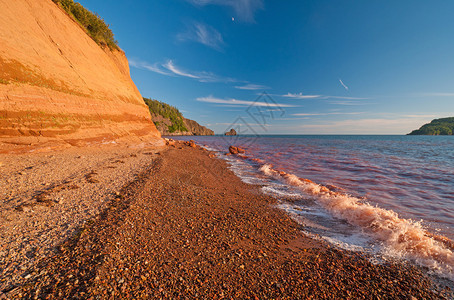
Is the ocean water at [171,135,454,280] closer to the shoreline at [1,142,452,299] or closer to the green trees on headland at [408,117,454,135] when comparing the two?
the shoreline at [1,142,452,299]

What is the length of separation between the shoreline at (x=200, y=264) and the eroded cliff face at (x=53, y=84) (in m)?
11.3

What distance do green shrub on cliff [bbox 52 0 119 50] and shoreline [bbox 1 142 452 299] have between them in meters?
27.2

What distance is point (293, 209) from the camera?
25.9ft

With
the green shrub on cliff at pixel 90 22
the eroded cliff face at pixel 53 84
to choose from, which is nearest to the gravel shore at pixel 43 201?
the eroded cliff face at pixel 53 84

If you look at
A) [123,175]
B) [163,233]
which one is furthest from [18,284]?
[123,175]

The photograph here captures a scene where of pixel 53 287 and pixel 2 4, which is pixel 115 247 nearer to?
pixel 53 287

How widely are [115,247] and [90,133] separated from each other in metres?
15.7

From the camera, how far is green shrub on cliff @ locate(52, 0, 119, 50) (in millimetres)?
20256

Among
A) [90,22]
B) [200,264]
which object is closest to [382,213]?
[200,264]

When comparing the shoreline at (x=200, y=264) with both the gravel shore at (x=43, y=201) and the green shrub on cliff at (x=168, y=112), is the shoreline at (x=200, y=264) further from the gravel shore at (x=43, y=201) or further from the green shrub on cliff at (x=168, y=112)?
the green shrub on cliff at (x=168, y=112)

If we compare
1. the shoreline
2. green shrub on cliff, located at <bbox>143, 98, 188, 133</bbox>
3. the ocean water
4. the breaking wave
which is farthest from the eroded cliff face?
green shrub on cliff, located at <bbox>143, 98, 188, 133</bbox>

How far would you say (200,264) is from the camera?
382cm

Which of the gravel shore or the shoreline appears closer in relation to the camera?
the shoreline

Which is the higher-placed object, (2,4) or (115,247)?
(2,4)
